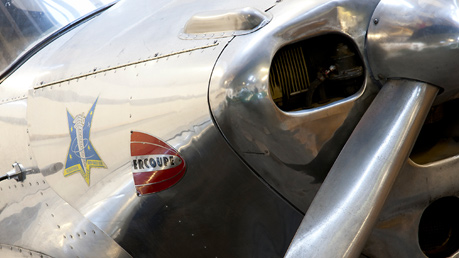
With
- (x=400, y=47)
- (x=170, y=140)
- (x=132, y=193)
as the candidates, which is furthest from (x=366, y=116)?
(x=132, y=193)

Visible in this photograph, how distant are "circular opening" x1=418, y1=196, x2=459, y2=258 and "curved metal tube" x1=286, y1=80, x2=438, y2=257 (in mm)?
635

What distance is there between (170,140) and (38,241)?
2.84ft

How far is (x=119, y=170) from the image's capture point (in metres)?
2.61

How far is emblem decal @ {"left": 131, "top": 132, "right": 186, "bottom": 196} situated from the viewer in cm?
245

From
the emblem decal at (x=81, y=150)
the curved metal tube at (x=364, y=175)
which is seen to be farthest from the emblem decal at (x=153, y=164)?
the curved metal tube at (x=364, y=175)

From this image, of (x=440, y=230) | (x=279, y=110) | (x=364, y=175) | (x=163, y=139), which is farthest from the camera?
(x=440, y=230)

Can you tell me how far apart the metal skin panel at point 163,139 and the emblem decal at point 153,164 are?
0.9 inches

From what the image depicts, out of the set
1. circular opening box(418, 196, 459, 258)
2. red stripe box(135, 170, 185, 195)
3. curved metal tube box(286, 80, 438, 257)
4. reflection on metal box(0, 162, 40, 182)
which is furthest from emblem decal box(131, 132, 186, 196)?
circular opening box(418, 196, 459, 258)

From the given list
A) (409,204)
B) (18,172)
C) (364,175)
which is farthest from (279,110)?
(18,172)

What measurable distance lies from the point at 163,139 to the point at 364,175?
0.76 metres

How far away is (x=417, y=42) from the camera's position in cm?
216

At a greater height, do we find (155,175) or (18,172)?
(155,175)

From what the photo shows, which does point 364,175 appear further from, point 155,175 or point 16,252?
point 16,252

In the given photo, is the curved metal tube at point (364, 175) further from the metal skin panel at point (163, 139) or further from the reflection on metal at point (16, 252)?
the reflection on metal at point (16, 252)
